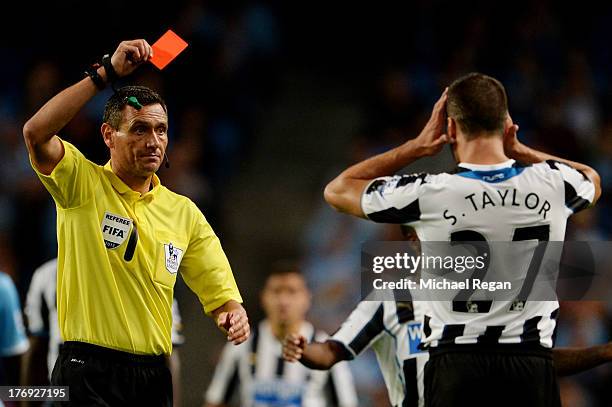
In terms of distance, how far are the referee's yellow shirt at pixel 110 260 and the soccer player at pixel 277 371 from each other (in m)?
2.89

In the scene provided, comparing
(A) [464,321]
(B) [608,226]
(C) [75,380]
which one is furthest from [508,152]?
(B) [608,226]

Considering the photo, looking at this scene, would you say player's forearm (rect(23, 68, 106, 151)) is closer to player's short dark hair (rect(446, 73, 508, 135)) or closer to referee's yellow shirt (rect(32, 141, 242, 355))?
referee's yellow shirt (rect(32, 141, 242, 355))

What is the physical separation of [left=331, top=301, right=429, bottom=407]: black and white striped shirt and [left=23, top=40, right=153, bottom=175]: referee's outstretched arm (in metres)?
1.84

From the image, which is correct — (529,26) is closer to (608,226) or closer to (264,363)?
(608,226)

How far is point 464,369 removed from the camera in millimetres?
4332

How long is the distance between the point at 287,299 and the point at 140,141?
3138 mm

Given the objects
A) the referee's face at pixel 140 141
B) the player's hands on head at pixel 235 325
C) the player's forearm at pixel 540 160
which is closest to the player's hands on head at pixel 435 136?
the player's forearm at pixel 540 160

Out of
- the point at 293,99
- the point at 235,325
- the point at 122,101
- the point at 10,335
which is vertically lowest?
the point at 235,325

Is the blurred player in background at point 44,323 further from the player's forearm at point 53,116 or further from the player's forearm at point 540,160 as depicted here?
the player's forearm at point 540,160

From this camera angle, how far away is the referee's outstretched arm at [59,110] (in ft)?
14.0

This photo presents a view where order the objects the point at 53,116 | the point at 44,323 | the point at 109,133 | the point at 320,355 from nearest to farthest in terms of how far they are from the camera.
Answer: the point at 53,116 < the point at 109,133 < the point at 320,355 < the point at 44,323

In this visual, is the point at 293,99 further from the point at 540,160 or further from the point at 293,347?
the point at 540,160

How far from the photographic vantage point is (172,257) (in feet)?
15.7

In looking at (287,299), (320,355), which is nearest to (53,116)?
(320,355)
